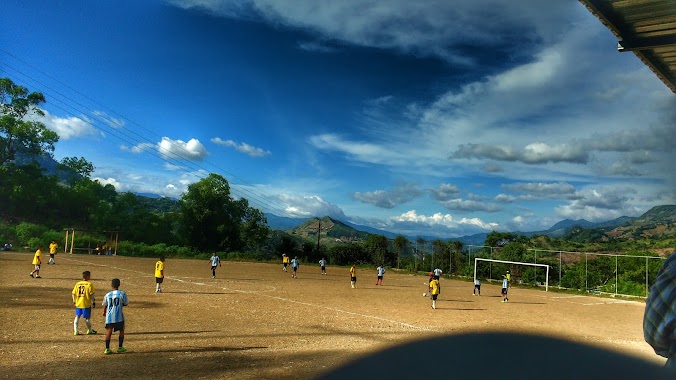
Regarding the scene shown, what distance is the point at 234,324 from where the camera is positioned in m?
14.7

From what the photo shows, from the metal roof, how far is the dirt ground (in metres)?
2.11

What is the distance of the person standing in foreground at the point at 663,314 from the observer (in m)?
1.15

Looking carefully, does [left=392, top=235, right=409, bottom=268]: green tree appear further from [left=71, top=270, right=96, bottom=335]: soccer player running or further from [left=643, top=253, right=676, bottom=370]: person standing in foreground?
[left=643, top=253, right=676, bottom=370]: person standing in foreground

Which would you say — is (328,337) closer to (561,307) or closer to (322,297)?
(322,297)

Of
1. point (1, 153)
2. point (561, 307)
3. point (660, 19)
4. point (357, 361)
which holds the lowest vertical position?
point (561, 307)

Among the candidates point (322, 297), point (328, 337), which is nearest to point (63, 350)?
point (328, 337)

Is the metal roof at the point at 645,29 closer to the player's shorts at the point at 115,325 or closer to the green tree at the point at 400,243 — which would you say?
the player's shorts at the point at 115,325

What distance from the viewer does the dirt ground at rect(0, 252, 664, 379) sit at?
369 inches

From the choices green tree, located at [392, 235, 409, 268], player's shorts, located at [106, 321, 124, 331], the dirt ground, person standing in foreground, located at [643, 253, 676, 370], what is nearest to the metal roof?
the dirt ground

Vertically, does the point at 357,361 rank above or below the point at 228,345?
above

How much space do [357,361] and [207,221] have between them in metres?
70.0

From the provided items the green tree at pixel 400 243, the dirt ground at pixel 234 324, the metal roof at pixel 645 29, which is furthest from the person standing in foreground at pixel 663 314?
the green tree at pixel 400 243

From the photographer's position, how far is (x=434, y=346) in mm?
825

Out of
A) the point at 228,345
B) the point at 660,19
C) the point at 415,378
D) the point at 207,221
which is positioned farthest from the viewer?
the point at 207,221
